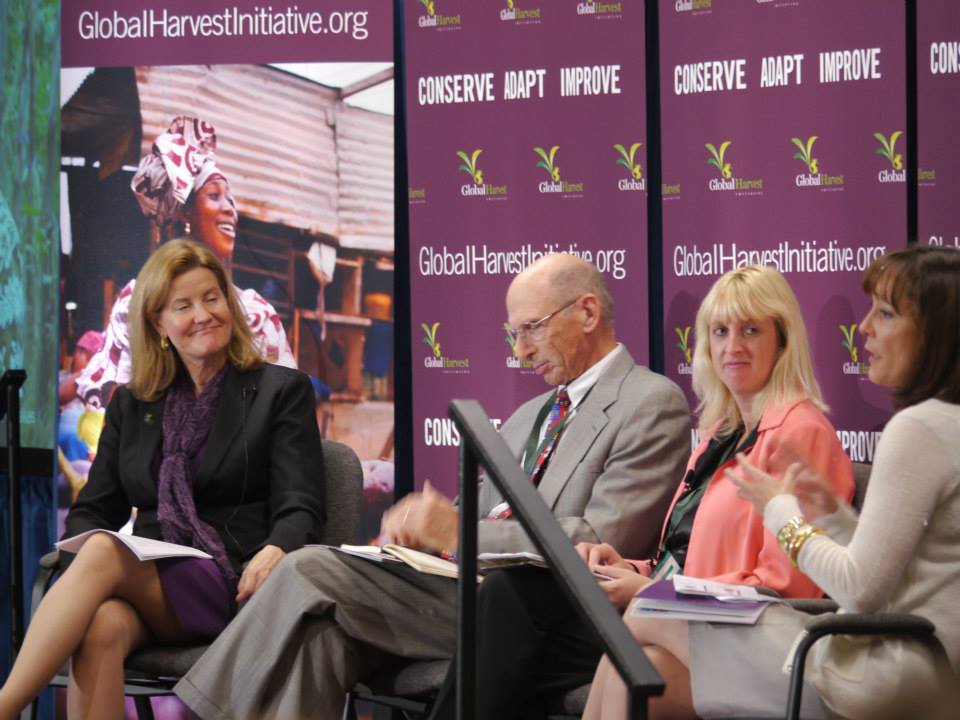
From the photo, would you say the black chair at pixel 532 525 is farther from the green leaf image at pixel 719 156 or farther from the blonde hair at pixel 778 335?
the green leaf image at pixel 719 156

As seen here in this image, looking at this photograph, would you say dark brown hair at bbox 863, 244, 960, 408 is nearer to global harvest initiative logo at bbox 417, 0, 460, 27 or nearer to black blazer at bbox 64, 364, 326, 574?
black blazer at bbox 64, 364, 326, 574

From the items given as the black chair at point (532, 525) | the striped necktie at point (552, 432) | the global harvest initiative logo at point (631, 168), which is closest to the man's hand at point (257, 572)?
the striped necktie at point (552, 432)

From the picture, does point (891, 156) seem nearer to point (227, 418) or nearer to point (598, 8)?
point (598, 8)

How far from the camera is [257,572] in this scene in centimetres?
370

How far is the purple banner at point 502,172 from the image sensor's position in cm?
485

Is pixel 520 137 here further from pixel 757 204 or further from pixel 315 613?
pixel 315 613

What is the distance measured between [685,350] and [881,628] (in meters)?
2.35

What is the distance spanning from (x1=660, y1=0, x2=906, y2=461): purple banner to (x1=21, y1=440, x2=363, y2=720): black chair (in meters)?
1.39

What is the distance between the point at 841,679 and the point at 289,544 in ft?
5.91

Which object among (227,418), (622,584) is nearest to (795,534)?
(622,584)

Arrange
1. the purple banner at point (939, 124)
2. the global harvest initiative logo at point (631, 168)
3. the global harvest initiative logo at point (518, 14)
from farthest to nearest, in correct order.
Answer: the global harvest initiative logo at point (518, 14), the global harvest initiative logo at point (631, 168), the purple banner at point (939, 124)

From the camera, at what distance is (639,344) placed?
479 centimetres

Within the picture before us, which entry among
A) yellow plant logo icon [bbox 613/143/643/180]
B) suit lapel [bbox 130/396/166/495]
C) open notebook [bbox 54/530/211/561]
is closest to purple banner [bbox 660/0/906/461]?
yellow plant logo icon [bbox 613/143/643/180]

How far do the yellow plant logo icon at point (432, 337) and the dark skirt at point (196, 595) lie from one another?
158cm
